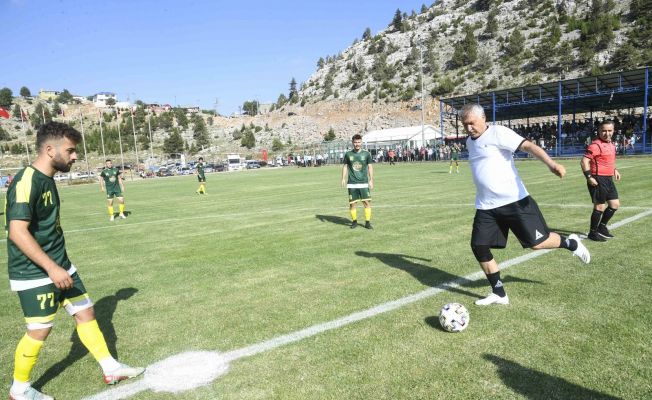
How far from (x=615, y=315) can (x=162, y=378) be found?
4.30m

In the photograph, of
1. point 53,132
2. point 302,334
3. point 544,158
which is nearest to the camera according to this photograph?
point 53,132

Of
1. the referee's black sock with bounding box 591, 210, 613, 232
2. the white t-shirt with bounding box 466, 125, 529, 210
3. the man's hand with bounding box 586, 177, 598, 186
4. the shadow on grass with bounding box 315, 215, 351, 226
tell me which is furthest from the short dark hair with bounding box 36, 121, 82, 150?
the man's hand with bounding box 586, 177, 598, 186

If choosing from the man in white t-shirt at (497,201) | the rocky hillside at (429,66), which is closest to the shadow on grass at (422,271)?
the man in white t-shirt at (497,201)

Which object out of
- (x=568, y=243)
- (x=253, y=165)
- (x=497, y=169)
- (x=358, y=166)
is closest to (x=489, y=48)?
(x=253, y=165)

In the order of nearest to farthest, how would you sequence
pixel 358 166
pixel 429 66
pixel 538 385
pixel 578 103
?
pixel 538 385, pixel 358 166, pixel 578 103, pixel 429 66

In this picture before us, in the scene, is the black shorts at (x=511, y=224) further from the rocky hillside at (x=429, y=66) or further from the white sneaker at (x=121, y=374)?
the rocky hillside at (x=429, y=66)

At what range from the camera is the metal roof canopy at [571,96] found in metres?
36.9

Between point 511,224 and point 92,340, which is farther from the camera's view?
point 511,224

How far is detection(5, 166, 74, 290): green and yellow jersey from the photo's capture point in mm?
3223

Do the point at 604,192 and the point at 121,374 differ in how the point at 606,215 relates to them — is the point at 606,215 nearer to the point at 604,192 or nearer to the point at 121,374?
the point at 604,192

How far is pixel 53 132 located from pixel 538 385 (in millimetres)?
4184

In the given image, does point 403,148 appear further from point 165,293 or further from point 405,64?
point 405,64

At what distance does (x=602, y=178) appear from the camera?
25.9 feet

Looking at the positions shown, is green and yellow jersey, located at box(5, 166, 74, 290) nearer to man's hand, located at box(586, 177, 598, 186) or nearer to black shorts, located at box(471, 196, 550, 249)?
black shorts, located at box(471, 196, 550, 249)
